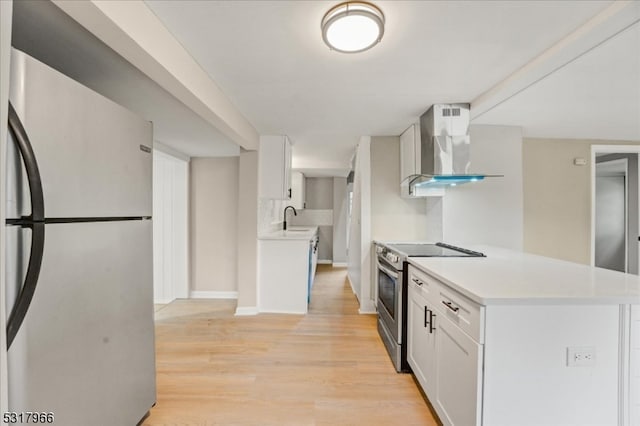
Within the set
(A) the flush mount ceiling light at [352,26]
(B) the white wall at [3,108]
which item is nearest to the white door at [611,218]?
(A) the flush mount ceiling light at [352,26]

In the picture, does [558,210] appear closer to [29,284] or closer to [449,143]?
[449,143]

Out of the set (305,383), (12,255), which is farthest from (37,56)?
(305,383)

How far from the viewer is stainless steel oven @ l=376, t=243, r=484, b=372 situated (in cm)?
228

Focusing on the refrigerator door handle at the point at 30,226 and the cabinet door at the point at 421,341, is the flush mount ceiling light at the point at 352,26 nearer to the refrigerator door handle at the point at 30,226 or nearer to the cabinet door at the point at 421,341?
the refrigerator door handle at the point at 30,226

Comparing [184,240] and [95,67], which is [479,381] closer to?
[95,67]

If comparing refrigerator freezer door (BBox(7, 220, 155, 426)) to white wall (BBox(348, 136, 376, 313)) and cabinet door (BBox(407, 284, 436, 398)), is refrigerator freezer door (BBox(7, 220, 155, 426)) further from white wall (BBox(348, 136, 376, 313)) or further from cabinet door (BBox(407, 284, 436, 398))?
white wall (BBox(348, 136, 376, 313))

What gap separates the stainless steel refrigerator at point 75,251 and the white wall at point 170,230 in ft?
8.63

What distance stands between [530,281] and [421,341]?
0.81 m

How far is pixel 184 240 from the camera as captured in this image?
4.14 metres

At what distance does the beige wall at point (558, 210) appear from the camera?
3264 millimetres

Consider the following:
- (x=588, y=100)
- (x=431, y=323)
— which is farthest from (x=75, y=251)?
(x=588, y=100)

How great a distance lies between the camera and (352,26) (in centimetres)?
134

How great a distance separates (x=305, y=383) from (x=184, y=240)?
2.90 m

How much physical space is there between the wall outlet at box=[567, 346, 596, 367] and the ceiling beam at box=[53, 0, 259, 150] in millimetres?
2351
